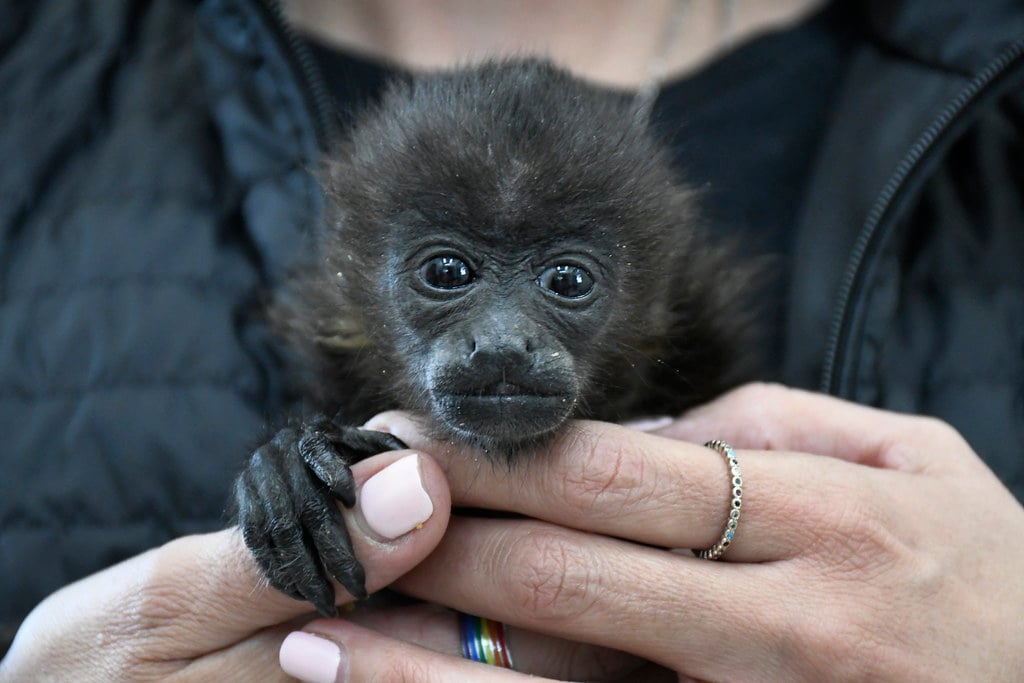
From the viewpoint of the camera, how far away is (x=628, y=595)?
4.37ft

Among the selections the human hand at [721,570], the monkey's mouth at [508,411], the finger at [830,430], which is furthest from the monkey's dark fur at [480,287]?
the finger at [830,430]

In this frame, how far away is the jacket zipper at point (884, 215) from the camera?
179cm

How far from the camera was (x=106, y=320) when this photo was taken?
1.76 meters

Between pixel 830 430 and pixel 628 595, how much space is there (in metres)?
0.53

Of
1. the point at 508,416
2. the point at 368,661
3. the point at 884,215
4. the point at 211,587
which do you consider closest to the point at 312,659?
the point at 368,661

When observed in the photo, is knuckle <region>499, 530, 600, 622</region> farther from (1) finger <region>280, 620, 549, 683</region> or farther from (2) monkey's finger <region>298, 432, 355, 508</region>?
(2) monkey's finger <region>298, 432, 355, 508</region>

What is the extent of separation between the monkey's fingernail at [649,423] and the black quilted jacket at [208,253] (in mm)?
353

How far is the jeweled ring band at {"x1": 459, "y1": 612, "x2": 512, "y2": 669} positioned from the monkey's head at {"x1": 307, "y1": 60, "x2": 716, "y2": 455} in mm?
311

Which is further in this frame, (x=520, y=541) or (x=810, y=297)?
(x=810, y=297)

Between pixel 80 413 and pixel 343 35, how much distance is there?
1084mm

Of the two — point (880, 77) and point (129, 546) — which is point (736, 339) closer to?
point (880, 77)

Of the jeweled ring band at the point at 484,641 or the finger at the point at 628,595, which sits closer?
the finger at the point at 628,595

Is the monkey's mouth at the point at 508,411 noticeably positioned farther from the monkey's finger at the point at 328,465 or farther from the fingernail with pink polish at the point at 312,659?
the fingernail with pink polish at the point at 312,659

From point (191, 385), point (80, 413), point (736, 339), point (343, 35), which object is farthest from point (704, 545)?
point (343, 35)
